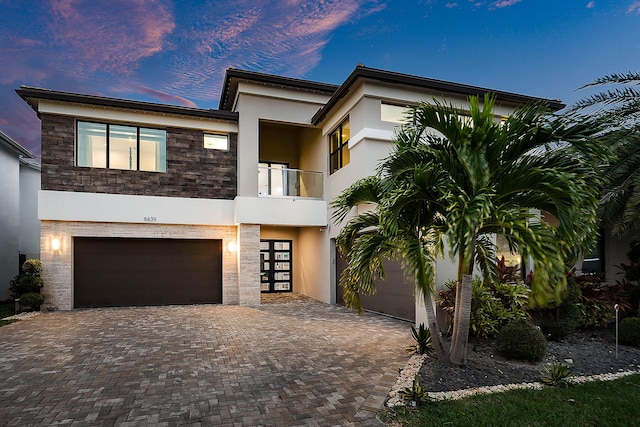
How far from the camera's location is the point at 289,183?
13.6 m

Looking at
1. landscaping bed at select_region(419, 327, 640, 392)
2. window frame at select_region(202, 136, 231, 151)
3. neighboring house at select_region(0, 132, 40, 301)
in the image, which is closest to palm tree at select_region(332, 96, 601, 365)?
landscaping bed at select_region(419, 327, 640, 392)

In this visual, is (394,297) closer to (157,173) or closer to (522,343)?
(522,343)

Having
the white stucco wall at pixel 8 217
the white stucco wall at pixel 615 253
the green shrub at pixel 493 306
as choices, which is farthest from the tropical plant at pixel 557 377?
the white stucco wall at pixel 8 217

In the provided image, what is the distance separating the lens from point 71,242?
11.9 meters

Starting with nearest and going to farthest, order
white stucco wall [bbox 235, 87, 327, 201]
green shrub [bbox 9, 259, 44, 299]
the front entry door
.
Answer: green shrub [bbox 9, 259, 44, 299]
white stucco wall [bbox 235, 87, 327, 201]
the front entry door

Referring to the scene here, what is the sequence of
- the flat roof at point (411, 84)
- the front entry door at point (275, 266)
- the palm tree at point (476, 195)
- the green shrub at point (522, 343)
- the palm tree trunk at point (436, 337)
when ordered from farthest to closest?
the front entry door at point (275, 266) < the flat roof at point (411, 84) < the green shrub at point (522, 343) < the palm tree trunk at point (436, 337) < the palm tree at point (476, 195)

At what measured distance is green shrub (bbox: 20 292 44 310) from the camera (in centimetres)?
1091

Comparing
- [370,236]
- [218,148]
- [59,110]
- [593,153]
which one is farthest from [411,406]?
[59,110]

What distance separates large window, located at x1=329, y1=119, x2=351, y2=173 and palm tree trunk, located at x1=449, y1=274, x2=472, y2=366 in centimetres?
698

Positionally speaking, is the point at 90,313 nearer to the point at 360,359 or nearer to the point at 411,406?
the point at 360,359

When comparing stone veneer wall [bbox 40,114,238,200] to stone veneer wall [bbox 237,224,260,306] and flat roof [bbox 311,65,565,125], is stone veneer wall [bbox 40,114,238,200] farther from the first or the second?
flat roof [bbox 311,65,565,125]

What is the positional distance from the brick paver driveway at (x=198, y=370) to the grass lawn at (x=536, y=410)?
620mm

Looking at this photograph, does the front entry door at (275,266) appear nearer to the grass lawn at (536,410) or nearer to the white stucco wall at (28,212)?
the white stucco wall at (28,212)

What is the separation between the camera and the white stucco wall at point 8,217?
14523 millimetres
